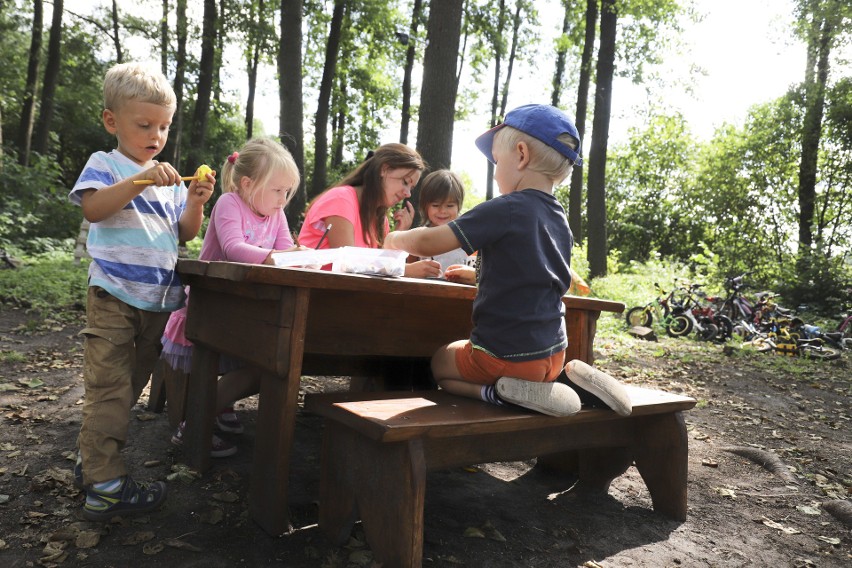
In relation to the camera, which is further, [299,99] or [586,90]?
[586,90]

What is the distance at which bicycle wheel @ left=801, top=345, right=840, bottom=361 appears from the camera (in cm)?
898

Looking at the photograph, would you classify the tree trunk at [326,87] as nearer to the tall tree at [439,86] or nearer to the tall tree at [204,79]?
the tall tree at [204,79]

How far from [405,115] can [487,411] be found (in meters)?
18.5

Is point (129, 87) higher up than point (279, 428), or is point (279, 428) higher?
point (129, 87)

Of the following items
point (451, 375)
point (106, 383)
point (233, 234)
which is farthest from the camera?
point (233, 234)

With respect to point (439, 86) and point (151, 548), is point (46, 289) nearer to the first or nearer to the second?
point (439, 86)

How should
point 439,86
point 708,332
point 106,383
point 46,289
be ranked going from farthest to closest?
1. point 708,332
2. point 46,289
3. point 439,86
4. point 106,383

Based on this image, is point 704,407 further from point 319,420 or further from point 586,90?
point 586,90

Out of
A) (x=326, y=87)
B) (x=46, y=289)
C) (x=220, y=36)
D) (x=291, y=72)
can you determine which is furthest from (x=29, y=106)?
(x=46, y=289)

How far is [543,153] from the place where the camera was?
7.54ft

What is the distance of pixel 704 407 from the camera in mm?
5125

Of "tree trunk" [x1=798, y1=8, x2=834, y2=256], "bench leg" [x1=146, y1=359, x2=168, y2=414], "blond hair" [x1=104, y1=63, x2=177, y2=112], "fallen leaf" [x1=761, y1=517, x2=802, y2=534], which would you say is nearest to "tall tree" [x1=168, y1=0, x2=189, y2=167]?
"bench leg" [x1=146, y1=359, x2=168, y2=414]

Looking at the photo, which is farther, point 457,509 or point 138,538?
point 457,509

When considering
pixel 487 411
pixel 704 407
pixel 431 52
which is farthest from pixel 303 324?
pixel 431 52
